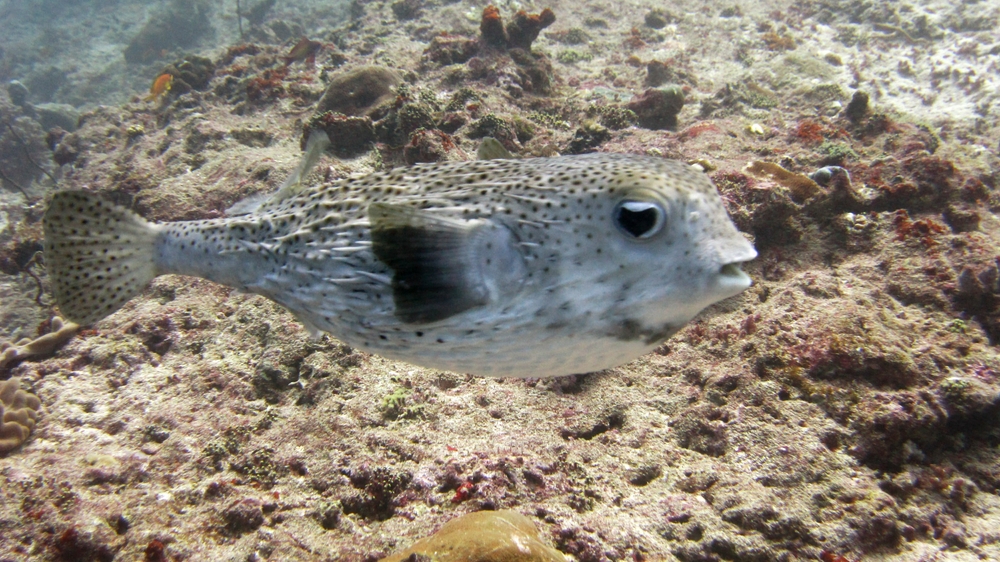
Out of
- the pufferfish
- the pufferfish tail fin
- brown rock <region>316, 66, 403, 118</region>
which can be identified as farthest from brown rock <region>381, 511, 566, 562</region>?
brown rock <region>316, 66, 403, 118</region>

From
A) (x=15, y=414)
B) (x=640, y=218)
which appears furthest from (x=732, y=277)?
(x=15, y=414)

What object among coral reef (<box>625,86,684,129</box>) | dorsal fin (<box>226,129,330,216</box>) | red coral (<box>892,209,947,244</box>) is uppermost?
coral reef (<box>625,86,684,129</box>)

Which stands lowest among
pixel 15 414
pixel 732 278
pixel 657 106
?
pixel 15 414

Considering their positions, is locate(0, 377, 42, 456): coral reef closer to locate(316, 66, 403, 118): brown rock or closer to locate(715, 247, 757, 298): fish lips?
locate(715, 247, 757, 298): fish lips

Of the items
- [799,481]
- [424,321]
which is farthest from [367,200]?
[799,481]

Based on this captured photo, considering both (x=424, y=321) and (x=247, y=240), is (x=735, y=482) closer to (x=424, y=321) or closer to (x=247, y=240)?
(x=424, y=321)

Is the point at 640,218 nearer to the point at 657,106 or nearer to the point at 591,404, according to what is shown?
the point at 591,404

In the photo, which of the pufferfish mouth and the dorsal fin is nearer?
the pufferfish mouth
